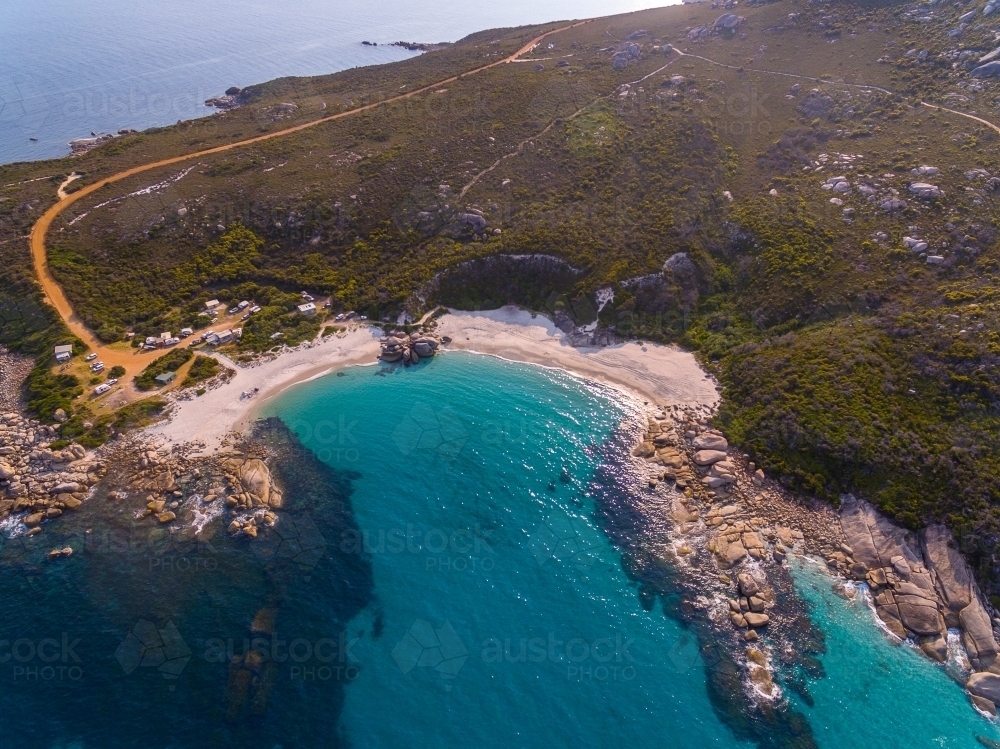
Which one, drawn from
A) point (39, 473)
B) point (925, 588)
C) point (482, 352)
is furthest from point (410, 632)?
point (925, 588)

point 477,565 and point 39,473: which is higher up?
point 39,473

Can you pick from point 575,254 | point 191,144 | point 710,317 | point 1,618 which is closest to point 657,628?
point 710,317

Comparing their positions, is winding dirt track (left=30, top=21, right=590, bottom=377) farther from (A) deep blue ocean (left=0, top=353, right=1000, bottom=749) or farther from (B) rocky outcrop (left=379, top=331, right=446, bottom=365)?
(B) rocky outcrop (left=379, top=331, right=446, bottom=365)

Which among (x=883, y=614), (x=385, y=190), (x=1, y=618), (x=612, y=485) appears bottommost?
(x=883, y=614)

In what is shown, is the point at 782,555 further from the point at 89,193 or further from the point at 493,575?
the point at 89,193

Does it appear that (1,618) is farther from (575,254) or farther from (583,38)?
(583,38)

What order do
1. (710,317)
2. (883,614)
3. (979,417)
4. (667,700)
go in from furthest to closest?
(710,317) → (979,417) → (883,614) → (667,700)
